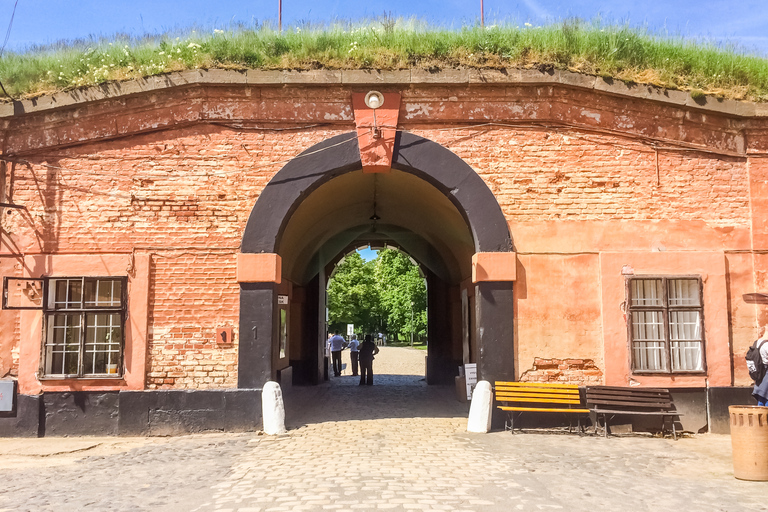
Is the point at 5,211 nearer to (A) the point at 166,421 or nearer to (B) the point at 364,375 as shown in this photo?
(A) the point at 166,421

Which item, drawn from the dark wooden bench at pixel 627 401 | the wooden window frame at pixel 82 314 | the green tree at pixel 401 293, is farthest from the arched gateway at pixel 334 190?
the green tree at pixel 401 293

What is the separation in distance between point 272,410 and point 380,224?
840 centimetres

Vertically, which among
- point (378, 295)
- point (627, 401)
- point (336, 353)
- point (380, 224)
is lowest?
point (627, 401)

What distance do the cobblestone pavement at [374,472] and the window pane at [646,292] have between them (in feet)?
6.77

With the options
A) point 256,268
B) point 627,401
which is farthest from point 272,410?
point 627,401

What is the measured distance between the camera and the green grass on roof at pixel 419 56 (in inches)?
397

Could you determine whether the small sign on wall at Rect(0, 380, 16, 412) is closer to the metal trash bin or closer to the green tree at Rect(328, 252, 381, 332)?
the metal trash bin

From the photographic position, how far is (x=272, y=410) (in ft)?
29.9

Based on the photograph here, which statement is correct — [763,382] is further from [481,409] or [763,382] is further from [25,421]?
[25,421]

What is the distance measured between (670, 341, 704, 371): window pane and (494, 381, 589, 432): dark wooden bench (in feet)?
5.46

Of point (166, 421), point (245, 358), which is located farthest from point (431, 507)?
point (166, 421)

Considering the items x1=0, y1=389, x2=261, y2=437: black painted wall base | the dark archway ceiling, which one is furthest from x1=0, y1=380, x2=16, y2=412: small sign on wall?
the dark archway ceiling

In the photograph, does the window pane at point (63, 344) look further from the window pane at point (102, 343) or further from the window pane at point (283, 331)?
the window pane at point (283, 331)

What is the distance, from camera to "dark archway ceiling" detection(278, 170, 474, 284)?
36.9 feet
